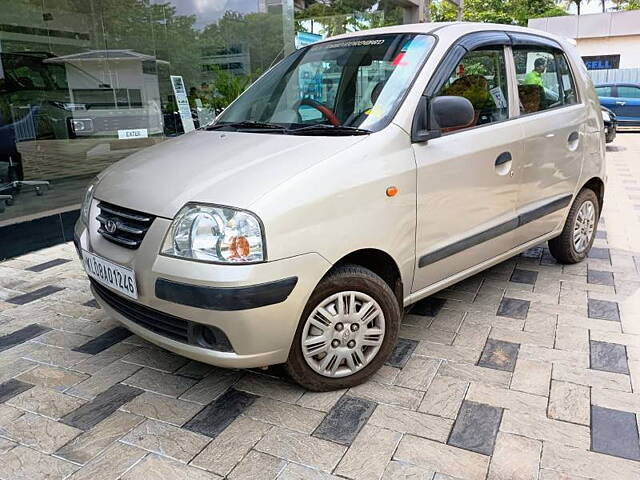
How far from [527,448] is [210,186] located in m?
1.68

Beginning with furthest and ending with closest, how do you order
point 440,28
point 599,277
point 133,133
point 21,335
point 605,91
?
point 605,91 < point 133,133 < point 599,277 < point 21,335 < point 440,28

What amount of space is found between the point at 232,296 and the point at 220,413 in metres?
0.67

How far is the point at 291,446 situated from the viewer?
7.32 ft

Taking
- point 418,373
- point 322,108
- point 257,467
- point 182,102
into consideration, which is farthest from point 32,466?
point 182,102

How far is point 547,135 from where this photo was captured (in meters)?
3.57

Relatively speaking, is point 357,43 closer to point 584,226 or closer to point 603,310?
point 603,310

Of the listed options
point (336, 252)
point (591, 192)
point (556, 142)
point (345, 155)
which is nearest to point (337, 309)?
point (336, 252)

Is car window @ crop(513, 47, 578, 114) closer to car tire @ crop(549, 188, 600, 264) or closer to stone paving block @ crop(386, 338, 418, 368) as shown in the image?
car tire @ crop(549, 188, 600, 264)

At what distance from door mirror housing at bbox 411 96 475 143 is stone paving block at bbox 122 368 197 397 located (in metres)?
1.66

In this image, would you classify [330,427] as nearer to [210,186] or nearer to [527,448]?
[527,448]

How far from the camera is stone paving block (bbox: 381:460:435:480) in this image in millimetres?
2043

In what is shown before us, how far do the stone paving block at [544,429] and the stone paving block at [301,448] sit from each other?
74cm

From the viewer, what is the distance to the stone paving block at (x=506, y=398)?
2.47 m

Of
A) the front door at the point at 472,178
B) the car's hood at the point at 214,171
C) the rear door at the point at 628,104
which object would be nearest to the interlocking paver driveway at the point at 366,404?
the front door at the point at 472,178
